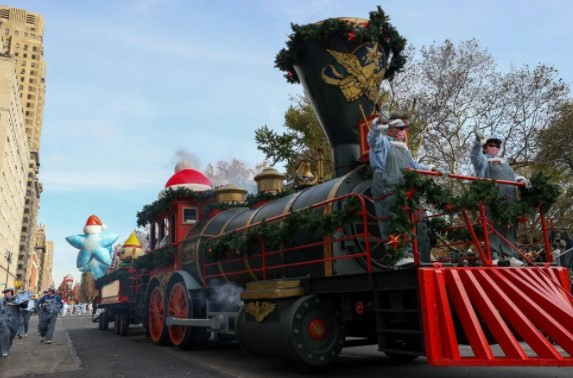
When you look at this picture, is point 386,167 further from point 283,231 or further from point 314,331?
point 314,331

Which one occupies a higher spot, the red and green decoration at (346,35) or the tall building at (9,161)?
the tall building at (9,161)

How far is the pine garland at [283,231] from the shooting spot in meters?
5.57

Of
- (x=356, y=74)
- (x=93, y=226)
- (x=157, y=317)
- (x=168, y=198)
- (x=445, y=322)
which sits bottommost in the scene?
(x=157, y=317)

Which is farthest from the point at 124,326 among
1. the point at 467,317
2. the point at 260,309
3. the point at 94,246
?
the point at 94,246

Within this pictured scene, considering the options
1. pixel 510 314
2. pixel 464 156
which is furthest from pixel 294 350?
pixel 464 156

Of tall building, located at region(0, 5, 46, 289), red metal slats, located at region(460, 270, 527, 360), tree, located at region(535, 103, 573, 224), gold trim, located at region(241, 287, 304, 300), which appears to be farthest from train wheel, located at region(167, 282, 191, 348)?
tall building, located at region(0, 5, 46, 289)

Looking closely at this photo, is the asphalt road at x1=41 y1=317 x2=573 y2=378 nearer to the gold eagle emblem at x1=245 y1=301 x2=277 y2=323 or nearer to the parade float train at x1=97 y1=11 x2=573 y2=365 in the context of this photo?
the parade float train at x1=97 y1=11 x2=573 y2=365

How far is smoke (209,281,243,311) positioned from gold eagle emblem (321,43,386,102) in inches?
144

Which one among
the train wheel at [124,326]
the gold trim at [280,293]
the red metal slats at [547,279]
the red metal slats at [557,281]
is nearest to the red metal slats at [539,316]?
the red metal slats at [547,279]

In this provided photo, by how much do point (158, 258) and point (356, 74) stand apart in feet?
19.5

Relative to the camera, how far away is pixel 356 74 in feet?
23.2

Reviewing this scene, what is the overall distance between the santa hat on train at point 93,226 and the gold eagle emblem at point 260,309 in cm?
3141

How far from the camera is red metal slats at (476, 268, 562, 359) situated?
4.14 meters

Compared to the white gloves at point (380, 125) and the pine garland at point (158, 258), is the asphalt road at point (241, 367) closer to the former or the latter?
the pine garland at point (158, 258)
